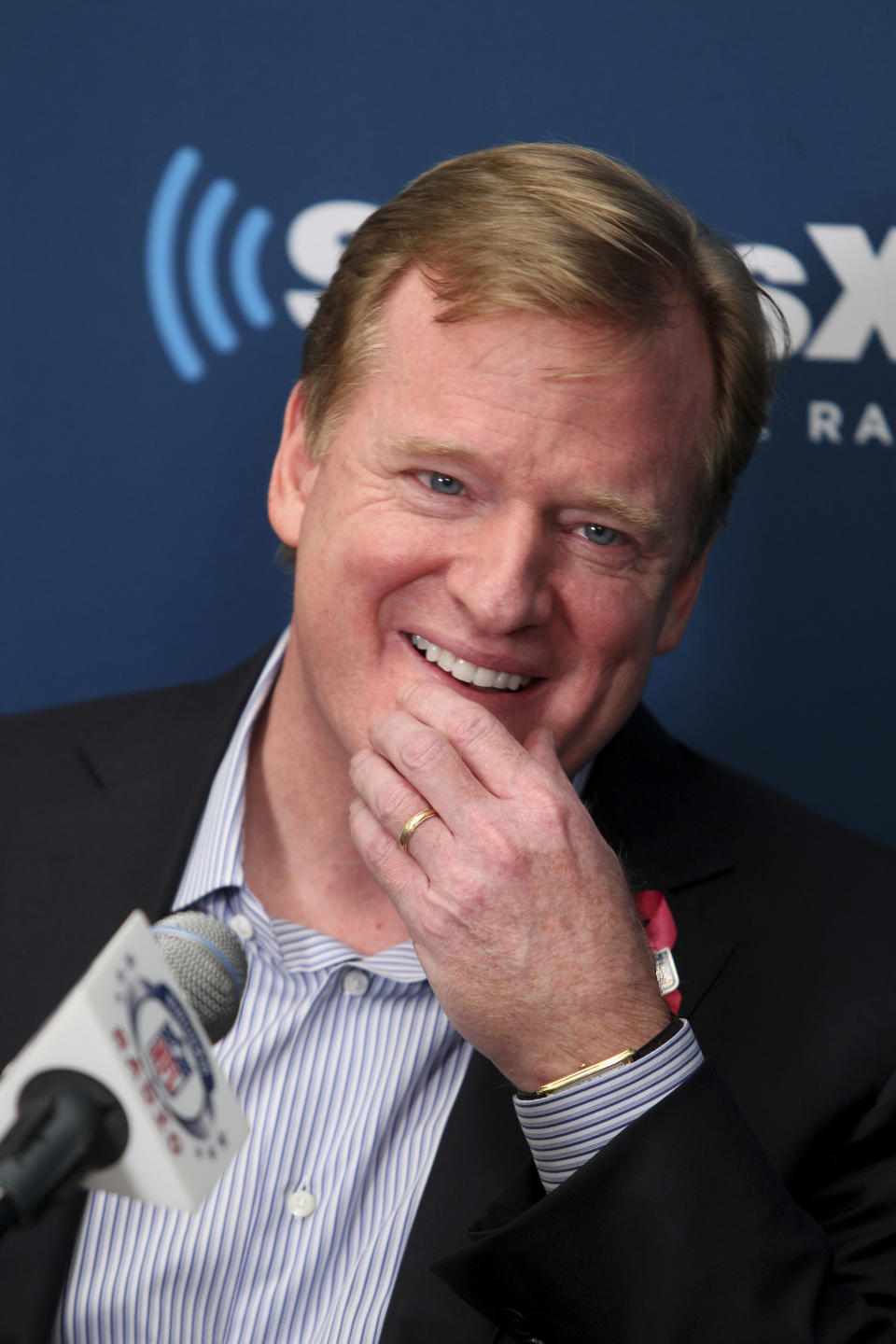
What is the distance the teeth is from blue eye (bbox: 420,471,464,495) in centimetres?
20

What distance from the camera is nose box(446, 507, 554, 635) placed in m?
1.79

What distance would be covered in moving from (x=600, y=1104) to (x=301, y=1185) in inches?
20.8

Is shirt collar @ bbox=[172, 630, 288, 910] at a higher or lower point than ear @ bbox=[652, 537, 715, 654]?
lower

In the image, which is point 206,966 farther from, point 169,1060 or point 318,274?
point 318,274

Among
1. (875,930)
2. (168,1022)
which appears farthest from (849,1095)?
(168,1022)

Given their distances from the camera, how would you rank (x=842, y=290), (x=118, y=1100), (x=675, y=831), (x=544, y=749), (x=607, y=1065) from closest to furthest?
(x=118, y=1100), (x=607, y=1065), (x=544, y=749), (x=675, y=831), (x=842, y=290)

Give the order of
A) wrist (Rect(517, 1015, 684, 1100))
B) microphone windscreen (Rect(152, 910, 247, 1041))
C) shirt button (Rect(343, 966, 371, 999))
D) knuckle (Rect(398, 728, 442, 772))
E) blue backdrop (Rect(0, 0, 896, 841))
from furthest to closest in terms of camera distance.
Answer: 1. blue backdrop (Rect(0, 0, 896, 841))
2. shirt button (Rect(343, 966, 371, 999))
3. knuckle (Rect(398, 728, 442, 772))
4. wrist (Rect(517, 1015, 684, 1100))
5. microphone windscreen (Rect(152, 910, 247, 1041))

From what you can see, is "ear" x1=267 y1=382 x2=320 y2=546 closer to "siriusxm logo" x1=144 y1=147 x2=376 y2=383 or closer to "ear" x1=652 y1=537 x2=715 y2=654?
"siriusxm logo" x1=144 y1=147 x2=376 y2=383

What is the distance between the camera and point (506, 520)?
71.8 inches

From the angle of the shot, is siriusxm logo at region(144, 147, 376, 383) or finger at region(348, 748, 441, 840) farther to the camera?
siriusxm logo at region(144, 147, 376, 383)

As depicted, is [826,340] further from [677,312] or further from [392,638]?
[392,638]

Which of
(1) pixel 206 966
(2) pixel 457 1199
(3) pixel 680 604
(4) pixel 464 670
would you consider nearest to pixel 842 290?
(3) pixel 680 604

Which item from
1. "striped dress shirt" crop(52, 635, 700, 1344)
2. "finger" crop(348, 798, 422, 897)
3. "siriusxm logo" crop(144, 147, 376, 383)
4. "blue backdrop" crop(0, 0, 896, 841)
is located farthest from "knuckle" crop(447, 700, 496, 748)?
"siriusxm logo" crop(144, 147, 376, 383)

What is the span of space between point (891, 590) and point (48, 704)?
1654 millimetres
